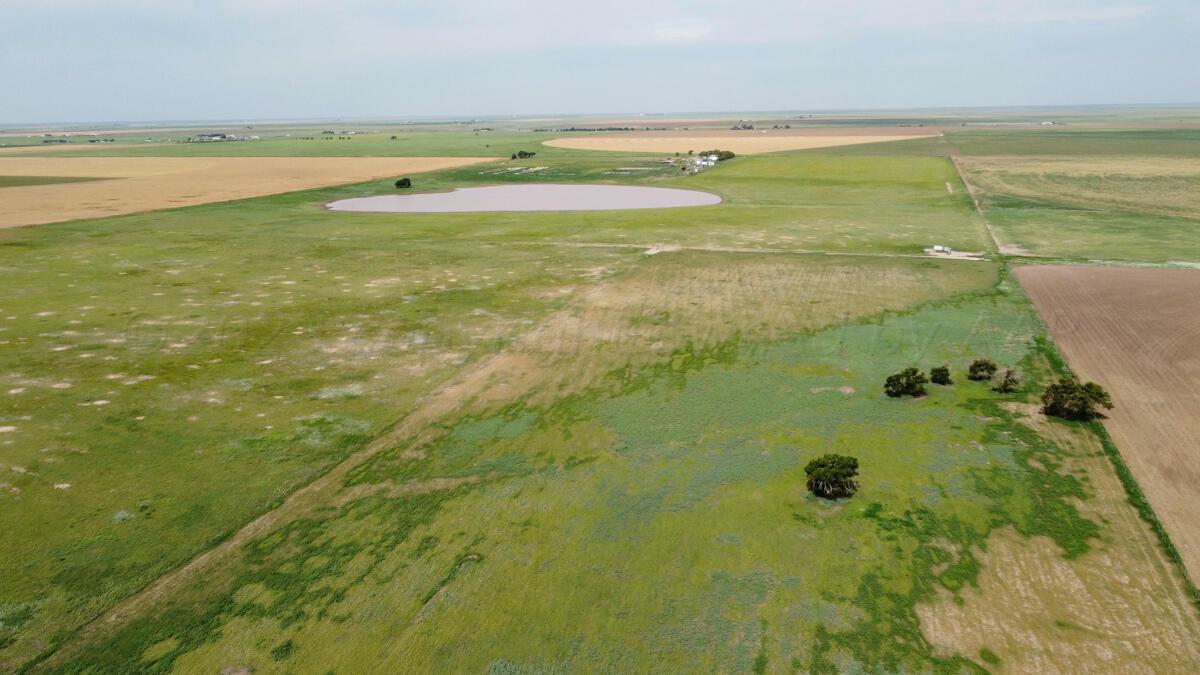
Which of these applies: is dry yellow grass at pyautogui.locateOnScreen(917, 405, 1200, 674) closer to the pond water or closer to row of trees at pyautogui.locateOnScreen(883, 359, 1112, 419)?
row of trees at pyautogui.locateOnScreen(883, 359, 1112, 419)

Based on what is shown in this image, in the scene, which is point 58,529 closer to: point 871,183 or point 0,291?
point 0,291

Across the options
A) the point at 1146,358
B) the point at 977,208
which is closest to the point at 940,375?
the point at 1146,358

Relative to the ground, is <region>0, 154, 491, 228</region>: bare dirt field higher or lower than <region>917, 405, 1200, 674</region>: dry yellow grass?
higher

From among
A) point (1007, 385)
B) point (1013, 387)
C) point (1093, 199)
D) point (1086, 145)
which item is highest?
point (1086, 145)

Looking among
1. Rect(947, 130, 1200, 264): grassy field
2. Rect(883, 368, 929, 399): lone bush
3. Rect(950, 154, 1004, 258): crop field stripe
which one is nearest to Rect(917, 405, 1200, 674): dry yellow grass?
Rect(883, 368, 929, 399): lone bush

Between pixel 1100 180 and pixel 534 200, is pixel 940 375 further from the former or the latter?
pixel 1100 180

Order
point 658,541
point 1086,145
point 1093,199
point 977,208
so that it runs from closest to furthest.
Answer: point 658,541, point 977,208, point 1093,199, point 1086,145

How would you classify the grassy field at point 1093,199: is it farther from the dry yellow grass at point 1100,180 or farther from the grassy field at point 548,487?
the grassy field at point 548,487
